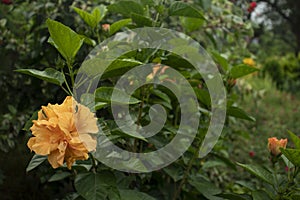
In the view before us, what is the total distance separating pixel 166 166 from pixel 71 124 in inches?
27.8

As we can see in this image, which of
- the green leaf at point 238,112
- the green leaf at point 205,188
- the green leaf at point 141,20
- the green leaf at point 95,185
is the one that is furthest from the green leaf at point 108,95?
the green leaf at point 205,188

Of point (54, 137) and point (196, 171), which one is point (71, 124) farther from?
point (196, 171)

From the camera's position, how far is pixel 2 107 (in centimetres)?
215

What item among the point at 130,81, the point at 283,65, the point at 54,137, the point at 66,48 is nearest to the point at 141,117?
the point at 130,81

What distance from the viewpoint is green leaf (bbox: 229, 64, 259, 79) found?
1.49m

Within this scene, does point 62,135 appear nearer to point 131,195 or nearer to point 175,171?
point 131,195

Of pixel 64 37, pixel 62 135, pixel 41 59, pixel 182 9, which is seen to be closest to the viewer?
pixel 62 135

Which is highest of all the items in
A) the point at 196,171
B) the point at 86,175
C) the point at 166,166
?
the point at 86,175

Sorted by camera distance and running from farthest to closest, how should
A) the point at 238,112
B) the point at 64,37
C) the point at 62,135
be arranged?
1. the point at 238,112
2. the point at 64,37
3. the point at 62,135

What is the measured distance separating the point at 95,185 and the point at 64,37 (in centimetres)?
41

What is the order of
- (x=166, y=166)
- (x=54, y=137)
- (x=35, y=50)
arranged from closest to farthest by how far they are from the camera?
(x=54, y=137)
(x=166, y=166)
(x=35, y=50)

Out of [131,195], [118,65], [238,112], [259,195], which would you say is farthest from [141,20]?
[259,195]

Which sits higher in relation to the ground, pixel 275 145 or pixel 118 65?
pixel 118 65

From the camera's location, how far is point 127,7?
1477 mm
